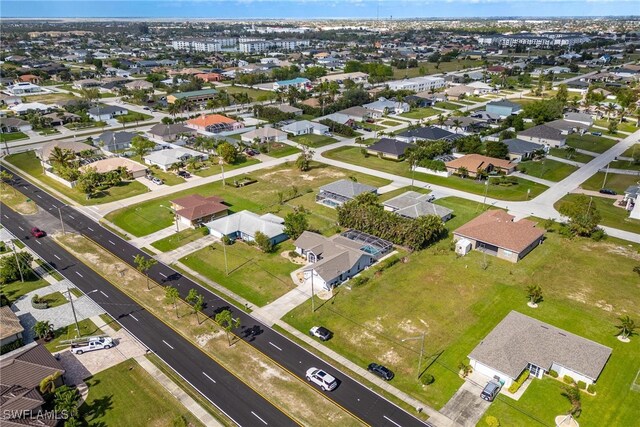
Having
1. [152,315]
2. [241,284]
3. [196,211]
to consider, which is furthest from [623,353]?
[196,211]

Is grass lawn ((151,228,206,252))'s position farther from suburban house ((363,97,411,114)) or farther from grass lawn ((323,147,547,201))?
suburban house ((363,97,411,114))

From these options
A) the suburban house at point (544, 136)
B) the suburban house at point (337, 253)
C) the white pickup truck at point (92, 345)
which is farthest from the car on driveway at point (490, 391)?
the suburban house at point (544, 136)

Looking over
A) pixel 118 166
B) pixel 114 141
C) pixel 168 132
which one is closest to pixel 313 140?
pixel 168 132

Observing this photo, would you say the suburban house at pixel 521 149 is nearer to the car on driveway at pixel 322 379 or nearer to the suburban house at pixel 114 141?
the car on driveway at pixel 322 379

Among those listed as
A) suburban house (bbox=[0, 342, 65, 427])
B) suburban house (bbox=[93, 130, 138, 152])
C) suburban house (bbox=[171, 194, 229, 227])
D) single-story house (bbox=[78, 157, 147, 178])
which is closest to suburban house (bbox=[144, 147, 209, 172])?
single-story house (bbox=[78, 157, 147, 178])

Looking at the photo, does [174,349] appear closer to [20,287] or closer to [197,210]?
[20,287]

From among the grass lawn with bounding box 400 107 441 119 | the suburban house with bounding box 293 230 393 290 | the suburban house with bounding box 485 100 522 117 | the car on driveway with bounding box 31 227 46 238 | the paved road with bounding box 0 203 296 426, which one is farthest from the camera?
the grass lawn with bounding box 400 107 441 119

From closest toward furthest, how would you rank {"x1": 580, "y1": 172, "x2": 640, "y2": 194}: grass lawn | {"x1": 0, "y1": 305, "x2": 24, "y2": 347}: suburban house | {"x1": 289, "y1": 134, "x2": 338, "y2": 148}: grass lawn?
{"x1": 0, "y1": 305, "x2": 24, "y2": 347}: suburban house → {"x1": 580, "y1": 172, "x2": 640, "y2": 194}: grass lawn → {"x1": 289, "y1": 134, "x2": 338, "y2": 148}: grass lawn
